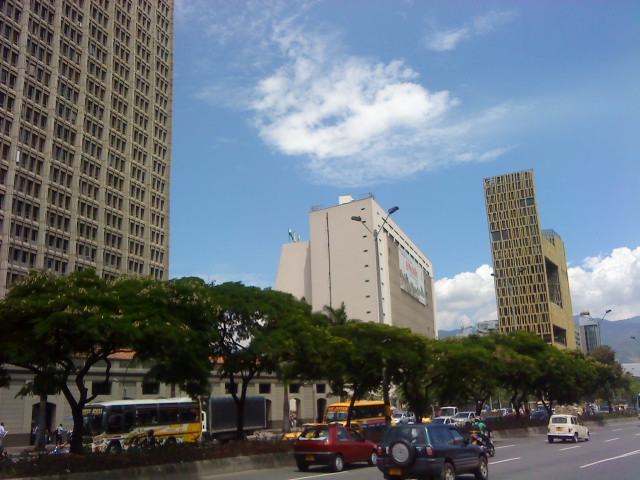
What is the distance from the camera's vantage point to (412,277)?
499 ft

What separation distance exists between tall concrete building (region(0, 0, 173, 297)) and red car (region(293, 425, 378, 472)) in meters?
55.6

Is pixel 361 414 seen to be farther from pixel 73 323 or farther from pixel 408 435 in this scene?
pixel 73 323

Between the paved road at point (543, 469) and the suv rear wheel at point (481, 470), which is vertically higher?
the suv rear wheel at point (481, 470)

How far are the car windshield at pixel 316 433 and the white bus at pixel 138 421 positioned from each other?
1364cm

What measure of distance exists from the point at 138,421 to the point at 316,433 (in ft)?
60.2

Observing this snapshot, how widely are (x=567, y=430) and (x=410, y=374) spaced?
953 cm

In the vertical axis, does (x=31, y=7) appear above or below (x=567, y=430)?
above

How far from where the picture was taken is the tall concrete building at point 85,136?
241 ft

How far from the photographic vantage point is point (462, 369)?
136ft

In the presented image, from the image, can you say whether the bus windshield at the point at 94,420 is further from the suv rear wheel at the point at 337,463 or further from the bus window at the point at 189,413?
the suv rear wheel at the point at 337,463

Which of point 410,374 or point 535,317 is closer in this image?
point 410,374

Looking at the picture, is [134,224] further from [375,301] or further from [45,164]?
[375,301]

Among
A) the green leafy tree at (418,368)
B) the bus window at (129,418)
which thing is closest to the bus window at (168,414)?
the bus window at (129,418)

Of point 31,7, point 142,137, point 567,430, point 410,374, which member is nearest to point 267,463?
point 410,374
